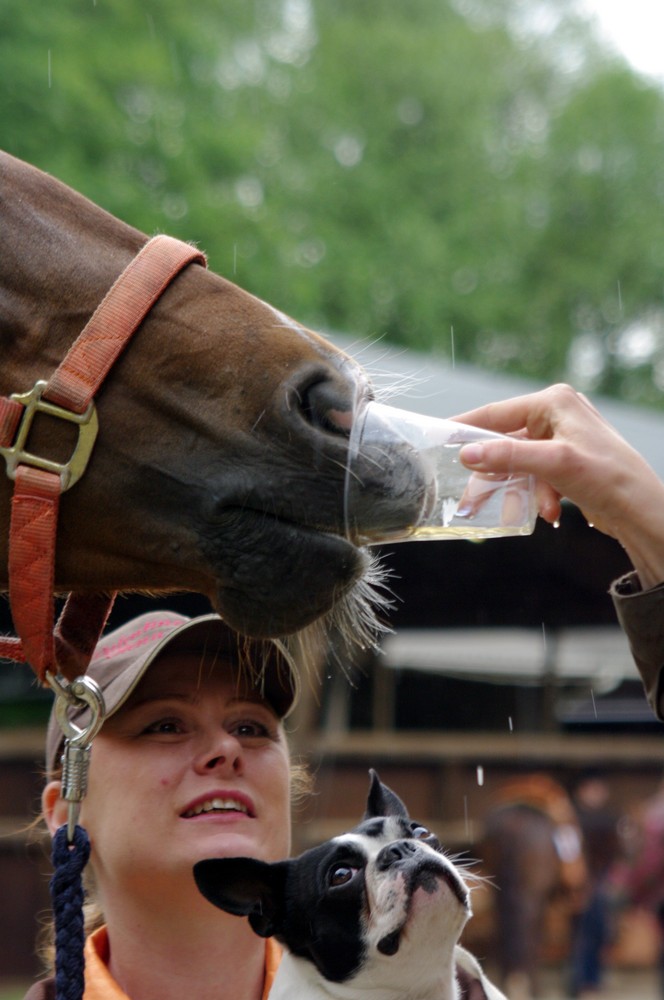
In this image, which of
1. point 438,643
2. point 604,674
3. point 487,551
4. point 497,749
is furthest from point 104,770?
point 604,674

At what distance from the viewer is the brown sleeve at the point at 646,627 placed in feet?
6.51

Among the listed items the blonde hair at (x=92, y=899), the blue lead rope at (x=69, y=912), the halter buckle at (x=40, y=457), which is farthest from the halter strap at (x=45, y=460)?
the blonde hair at (x=92, y=899)

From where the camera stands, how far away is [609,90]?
25734mm

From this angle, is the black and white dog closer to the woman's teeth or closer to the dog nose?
the dog nose

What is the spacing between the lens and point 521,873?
9305mm

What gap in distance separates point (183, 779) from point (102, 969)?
0.38 metres

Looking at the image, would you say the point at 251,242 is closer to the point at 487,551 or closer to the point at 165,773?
the point at 487,551

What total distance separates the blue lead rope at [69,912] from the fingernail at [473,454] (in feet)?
2.83

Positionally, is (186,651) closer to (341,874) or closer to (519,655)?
(341,874)

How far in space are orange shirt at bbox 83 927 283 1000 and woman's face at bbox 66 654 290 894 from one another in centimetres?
10

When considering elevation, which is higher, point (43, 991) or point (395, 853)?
point (395, 853)

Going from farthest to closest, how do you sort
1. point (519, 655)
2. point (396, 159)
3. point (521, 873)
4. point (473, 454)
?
1. point (396, 159)
2. point (519, 655)
3. point (521, 873)
4. point (473, 454)

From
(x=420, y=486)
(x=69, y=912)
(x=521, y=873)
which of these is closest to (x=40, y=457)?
(x=420, y=486)

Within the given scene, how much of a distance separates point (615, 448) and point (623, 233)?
24444mm
